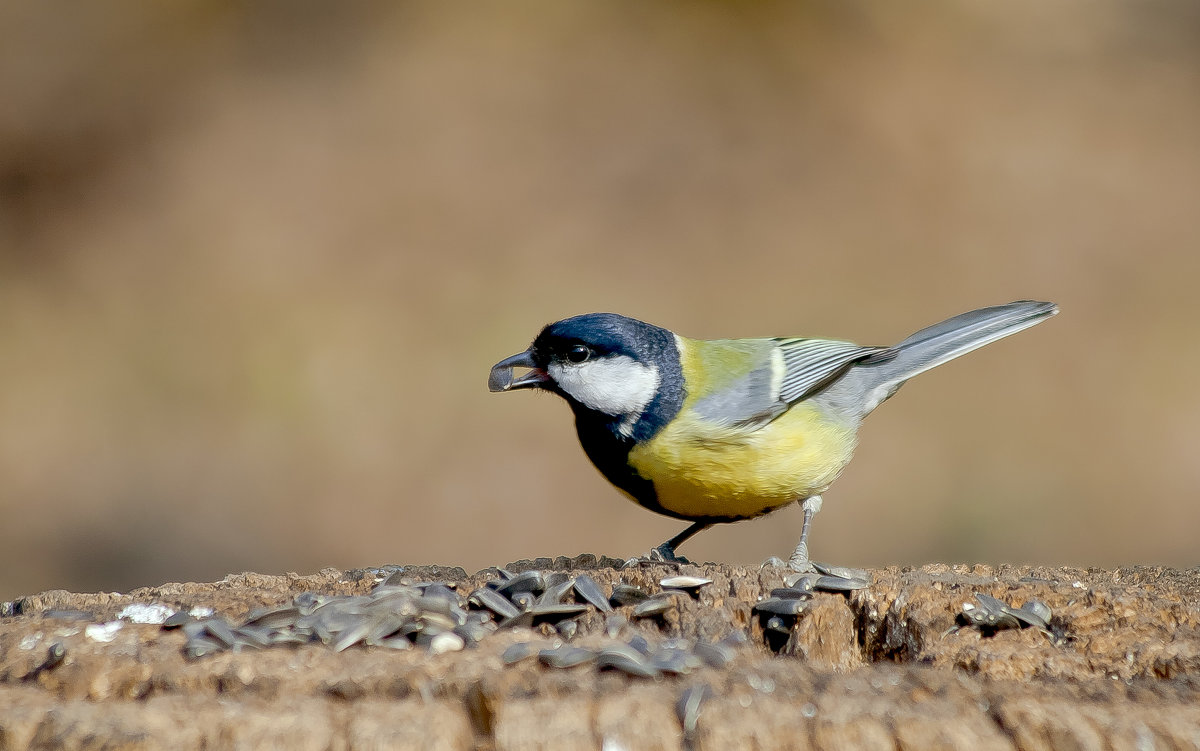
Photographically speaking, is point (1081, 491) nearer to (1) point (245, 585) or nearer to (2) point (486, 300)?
(2) point (486, 300)

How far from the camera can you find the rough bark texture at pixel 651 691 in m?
1.68

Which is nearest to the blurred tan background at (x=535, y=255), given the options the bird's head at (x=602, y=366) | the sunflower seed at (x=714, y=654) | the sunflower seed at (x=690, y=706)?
the bird's head at (x=602, y=366)

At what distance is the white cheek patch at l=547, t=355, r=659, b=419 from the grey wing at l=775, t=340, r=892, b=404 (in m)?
0.57

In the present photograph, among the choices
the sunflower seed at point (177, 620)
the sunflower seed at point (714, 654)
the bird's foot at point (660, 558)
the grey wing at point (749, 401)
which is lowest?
the bird's foot at point (660, 558)

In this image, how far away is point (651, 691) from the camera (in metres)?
1.80

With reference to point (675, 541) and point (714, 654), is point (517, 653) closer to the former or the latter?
point (714, 654)

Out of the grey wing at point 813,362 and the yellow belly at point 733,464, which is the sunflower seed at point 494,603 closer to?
the yellow belly at point 733,464

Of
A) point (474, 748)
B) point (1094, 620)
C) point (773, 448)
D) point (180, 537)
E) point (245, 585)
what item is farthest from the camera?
point (180, 537)

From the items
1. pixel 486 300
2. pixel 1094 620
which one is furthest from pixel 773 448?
pixel 486 300

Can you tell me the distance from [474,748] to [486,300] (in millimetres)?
5777

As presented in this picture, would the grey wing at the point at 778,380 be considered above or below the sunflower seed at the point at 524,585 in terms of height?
above

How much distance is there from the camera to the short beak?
12.2ft

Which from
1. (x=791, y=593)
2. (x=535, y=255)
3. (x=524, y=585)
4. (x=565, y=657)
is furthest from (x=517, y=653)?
(x=535, y=255)

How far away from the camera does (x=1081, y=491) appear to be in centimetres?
708
